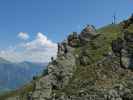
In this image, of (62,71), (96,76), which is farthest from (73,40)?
(96,76)

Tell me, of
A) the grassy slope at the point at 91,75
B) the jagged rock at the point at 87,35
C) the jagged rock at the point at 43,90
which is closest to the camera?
the grassy slope at the point at 91,75

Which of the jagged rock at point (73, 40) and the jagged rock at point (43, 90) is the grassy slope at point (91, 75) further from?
the jagged rock at point (73, 40)

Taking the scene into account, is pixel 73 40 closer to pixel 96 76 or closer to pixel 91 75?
pixel 91 75

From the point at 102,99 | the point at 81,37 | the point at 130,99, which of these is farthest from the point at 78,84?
the point at 81,37

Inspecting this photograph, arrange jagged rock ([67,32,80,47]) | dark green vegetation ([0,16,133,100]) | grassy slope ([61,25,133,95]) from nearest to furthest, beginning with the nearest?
dark green vegetation ([0,16,133,100])
grassy slope ([61,25,133,95])
jagged rock ([67,32,80,47])

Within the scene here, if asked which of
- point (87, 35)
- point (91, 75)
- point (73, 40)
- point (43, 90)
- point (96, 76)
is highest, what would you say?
point (87, 35)

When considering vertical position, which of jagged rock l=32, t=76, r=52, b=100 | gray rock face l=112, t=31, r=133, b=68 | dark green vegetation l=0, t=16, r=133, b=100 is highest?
gray rock face l=112, t=31, r=133, b=68

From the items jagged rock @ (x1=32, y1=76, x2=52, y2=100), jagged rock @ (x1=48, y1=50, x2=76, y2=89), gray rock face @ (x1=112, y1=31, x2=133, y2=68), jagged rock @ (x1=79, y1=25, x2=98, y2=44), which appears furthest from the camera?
jagged rock @ (x1=79, y1=25, x2=98, y2=44)

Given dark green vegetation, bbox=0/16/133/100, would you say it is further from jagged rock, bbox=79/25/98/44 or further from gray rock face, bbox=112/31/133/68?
jagged rock, bbox=79/25/98/44

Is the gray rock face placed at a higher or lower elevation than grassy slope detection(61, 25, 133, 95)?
higher

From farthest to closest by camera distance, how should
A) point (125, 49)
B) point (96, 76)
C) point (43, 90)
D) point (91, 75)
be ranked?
point (125, 49) < point (43, 90) < point (91, 75) < point (96, 76)

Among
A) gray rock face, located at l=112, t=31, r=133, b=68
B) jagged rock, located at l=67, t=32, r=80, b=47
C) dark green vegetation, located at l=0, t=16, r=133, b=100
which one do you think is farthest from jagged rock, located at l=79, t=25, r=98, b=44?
gray rock face, located at l=112, t=31, r=133, b=68

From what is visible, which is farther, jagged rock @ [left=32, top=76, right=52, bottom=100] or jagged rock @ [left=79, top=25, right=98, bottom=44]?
jagged rock @ [left=79, top=25, right=98, bottom=44]

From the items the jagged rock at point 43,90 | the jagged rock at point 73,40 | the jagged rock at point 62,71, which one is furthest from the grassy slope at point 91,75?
the jagged rock at point 73,40
